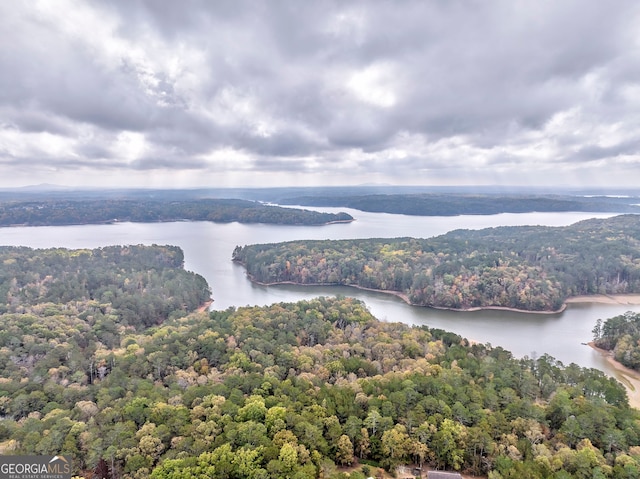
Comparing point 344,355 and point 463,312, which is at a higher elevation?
point 344,355

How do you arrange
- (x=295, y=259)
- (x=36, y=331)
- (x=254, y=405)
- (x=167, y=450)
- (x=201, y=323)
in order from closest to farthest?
(x=167, y=450) < (x=254, y=405) < (x=36, y=331) < (x=201, y=323) < (x=295, y=259)

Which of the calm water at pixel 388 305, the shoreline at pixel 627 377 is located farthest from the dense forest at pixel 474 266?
the shoreline at pixel 627 377

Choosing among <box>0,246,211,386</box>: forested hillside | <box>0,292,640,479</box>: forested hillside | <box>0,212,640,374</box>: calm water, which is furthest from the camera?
<box>0,212,640,374</box>: calm water

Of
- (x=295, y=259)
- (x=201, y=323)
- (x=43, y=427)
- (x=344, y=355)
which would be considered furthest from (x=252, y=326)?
(x=295, y=259)

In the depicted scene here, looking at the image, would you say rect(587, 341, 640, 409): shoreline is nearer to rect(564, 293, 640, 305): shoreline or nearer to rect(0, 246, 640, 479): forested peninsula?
rect(0, 246, 640, 479): forested peninsula

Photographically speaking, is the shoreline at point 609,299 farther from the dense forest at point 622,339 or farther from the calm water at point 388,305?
the dense forest at point 622,339

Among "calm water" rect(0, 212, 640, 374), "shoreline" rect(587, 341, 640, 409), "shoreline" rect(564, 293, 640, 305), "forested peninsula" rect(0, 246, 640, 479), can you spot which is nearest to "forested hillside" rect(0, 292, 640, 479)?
"forested peninsula" rect(0, 246, 640, 479)

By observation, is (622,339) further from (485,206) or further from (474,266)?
(485,206)

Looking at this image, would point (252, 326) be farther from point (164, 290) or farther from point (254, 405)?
point (164, 290)

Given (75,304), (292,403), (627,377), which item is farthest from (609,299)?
(75,304)
